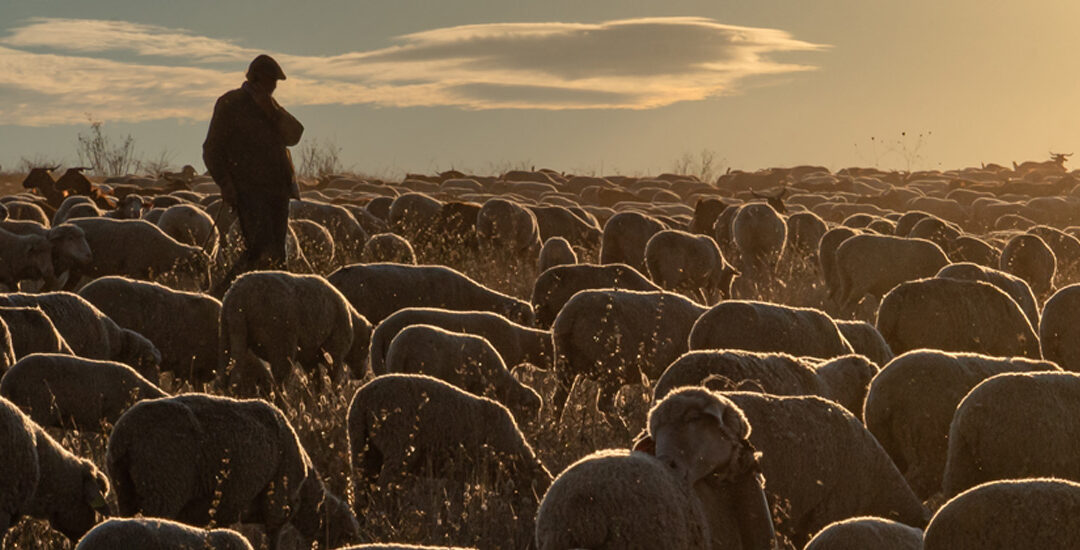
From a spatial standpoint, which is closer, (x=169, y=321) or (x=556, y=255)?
(x=169, y=321)

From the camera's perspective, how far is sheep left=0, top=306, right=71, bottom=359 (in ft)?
26.7

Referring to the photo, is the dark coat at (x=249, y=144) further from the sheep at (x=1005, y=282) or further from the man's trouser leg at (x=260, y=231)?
the sheep at (x=1005, y=282)

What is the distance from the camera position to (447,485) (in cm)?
690

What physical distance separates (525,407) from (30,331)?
3.26 metres

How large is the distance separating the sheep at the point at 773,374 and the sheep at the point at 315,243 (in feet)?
29.4

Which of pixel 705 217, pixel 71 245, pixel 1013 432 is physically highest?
pixel 1013 432

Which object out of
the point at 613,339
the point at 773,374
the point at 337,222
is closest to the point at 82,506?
the point at 773,374

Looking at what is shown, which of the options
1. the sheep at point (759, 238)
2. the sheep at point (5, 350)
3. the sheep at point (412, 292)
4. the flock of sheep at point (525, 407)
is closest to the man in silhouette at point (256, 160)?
the sheep at point (412, 292)

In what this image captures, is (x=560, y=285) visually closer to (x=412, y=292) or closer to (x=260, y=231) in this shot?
(x=412, y=292)

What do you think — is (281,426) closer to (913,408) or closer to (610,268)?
(913,408)

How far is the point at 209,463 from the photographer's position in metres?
5.68

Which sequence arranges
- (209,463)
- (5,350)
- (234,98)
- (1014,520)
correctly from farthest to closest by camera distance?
1. (234,98)
2. (5,350)
3. (209,463)
4. (1014,520)

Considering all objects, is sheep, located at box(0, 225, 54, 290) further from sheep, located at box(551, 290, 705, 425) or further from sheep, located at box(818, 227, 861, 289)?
sheep, located at box(818, 227, 861, 289)

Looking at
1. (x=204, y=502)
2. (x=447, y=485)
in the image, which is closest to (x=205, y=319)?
(x=447, y=485)
